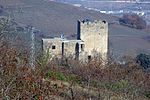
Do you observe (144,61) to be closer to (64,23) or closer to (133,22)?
(64,23)

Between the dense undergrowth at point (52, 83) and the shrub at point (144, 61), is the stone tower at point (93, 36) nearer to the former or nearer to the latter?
the shrub at point (144, 61)

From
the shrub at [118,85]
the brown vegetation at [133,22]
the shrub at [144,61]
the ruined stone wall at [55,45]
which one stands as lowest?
the brown vegetation at [133,22]

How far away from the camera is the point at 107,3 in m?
71.4

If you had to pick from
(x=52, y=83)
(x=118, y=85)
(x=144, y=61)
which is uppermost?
(x=52, y=83)

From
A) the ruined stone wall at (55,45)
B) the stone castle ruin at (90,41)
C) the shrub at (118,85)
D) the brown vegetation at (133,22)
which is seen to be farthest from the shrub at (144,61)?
the brown vegetation at (133,22)

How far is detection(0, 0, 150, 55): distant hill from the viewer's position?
3190cm

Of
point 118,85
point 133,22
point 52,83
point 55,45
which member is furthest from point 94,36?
point 133,22

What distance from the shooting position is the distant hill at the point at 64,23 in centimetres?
3190

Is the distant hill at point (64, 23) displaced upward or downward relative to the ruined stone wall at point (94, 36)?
downward

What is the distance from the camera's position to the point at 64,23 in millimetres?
38594

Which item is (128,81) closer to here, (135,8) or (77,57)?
(77,57)

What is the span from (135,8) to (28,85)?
60.3 metres

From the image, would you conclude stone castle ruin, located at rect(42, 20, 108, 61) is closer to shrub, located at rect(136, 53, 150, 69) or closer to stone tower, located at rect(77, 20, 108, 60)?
stone tower, located at rect(77, 20, 108, 60)

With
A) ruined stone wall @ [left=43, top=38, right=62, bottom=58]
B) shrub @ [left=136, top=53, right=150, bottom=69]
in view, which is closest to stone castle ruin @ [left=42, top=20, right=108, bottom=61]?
ruined stone wall @ [left=43, top=38, right=62, bottom=58]
